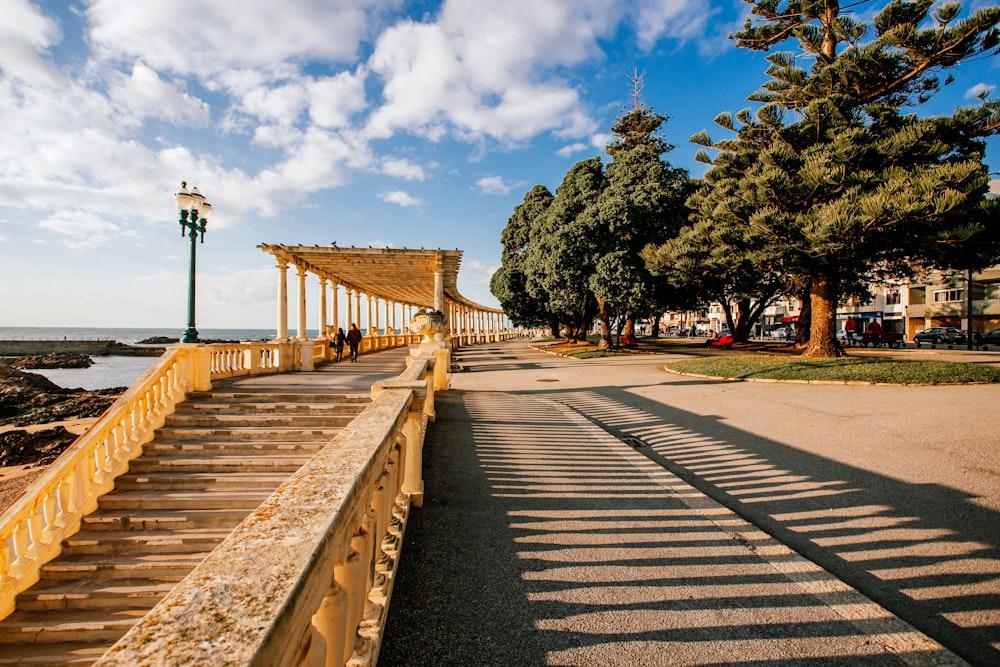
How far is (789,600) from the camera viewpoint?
8.31 ft

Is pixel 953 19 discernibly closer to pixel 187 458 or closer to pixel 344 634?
pixel 344 634

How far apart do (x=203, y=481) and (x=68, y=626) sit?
165 centimetres

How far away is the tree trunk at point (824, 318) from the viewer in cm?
1490

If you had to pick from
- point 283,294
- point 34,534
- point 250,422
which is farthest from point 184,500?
point 283,294

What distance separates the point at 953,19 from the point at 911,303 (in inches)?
1592

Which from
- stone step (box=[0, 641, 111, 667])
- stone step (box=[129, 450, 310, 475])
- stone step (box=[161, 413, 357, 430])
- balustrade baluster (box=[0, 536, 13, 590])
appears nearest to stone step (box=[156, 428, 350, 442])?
stone step (box=[161, 413, 357, 430])

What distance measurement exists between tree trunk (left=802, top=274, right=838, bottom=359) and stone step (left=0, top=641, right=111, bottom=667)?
57.6ft

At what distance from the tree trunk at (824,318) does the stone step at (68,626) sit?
1737cm

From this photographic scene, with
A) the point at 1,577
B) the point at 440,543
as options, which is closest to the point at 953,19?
the point at 440,543

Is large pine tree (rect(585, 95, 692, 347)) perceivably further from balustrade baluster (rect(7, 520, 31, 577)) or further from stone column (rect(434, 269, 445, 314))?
balustrade baluster (rect(7, 520, 31, 577))

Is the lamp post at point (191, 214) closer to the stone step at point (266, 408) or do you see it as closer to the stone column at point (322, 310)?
the stone step at point (266, 408)

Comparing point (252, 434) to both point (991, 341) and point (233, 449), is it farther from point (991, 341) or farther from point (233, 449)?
point (991, 341)

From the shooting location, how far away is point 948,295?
39.4 m

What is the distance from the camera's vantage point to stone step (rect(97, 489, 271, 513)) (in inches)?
193
